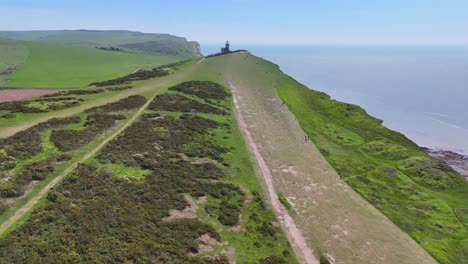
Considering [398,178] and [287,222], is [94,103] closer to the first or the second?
[287,222]

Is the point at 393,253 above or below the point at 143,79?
below

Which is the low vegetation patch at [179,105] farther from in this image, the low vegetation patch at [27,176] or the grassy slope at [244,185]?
the low vegetation patch at [27,176]

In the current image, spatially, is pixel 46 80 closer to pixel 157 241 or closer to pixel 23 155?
pixel 23 155

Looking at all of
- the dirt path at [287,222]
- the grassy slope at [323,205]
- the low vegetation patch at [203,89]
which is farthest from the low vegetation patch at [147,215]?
the low vegetation patch at [203,89]

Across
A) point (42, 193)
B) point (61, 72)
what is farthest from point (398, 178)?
point (61, 72)

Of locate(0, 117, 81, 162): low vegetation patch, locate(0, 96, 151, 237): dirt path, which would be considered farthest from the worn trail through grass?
locate(0, 96, 151, 237): dirt path

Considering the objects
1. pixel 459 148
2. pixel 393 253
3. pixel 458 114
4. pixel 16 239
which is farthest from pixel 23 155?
pixel 458 114
